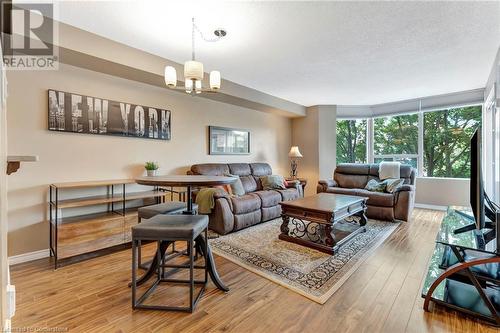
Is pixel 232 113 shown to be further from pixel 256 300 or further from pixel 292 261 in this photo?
pixel 256 300

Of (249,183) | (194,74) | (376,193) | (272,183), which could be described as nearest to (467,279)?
(376,193)

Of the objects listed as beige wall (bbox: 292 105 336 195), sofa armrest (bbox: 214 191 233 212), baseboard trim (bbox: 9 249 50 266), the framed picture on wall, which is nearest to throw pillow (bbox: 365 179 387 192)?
beige wall (bbox: 292 105 336 195)

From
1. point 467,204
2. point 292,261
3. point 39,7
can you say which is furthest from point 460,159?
point 39,7

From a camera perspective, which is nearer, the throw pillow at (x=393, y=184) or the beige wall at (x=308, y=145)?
the throw pillow at (x=393, y=184)

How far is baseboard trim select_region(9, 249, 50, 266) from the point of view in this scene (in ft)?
7.80

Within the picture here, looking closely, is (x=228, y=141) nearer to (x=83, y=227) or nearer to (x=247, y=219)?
(x=247, y=219)

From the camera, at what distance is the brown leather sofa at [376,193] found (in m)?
3.87

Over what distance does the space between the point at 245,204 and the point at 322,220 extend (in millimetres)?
1151

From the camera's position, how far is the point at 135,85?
327cm

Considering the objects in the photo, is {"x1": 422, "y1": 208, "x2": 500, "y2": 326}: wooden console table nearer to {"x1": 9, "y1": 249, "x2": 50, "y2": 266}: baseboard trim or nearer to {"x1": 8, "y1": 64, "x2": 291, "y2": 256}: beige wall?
{"x1": 8, "y1": 64, "x2": 291, "y2": 256}: beige wall

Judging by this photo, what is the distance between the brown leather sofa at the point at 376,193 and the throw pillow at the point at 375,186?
159 millimetres

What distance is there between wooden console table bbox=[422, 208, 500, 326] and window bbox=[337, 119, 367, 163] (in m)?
4.16

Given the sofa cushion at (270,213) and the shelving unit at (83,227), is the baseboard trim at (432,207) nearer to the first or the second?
the sofa cushion at (270,213)

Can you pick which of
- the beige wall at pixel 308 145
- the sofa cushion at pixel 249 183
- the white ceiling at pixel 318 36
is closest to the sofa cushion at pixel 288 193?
the sofa cushion at pixel 249 183
